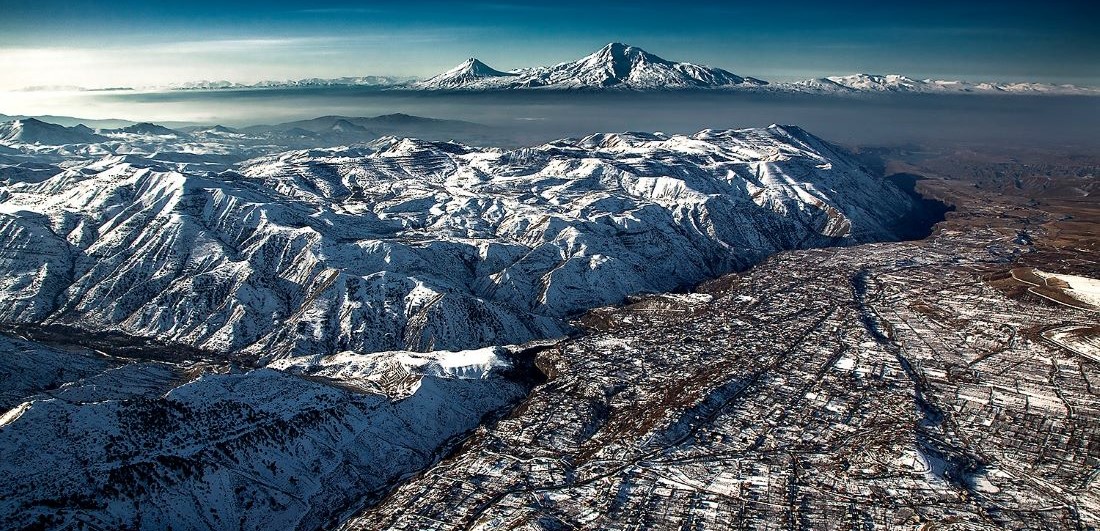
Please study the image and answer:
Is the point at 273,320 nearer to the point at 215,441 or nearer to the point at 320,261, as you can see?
the point at 320,261

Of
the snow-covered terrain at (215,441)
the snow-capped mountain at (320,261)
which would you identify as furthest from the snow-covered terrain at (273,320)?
the snow-capped mountain at (320,261)

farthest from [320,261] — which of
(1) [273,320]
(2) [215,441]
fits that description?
(2) [215,441]

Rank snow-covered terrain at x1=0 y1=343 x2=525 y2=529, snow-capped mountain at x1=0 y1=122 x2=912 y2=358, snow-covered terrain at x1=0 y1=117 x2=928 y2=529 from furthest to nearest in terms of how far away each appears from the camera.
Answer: snow-capped mountain at x1=0 y1=122 x2=912 y2=358, snow-covered terrain at x1=0 y1=117 x2=928 y2=529, snow-covered terrain at x1=0 y1=343 x2=525 y2=529

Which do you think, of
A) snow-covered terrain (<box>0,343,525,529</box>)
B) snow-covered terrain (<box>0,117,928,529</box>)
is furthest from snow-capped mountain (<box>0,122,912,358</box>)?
snow-covered terrain (<box>0,343,525,529</box>)

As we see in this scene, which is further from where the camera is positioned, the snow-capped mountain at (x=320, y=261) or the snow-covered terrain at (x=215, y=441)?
the snow-capped mountain at (x=320, y=261)

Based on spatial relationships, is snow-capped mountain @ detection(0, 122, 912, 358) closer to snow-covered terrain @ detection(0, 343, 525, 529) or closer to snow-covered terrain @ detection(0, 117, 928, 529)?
snow-covered terrain @ detection(0, 117, 928, 529)

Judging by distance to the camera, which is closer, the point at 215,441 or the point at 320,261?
the point at 215,441

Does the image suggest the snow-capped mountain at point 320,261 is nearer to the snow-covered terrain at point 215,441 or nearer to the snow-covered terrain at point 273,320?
the snow-covered terrain at point 273,320

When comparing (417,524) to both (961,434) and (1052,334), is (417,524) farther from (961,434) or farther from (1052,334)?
(1052,334)

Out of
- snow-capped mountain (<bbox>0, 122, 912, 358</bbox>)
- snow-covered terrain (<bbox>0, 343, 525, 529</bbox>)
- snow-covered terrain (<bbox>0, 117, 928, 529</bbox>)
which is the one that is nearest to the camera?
snow-covered terrain (<bbox>0, 343, 525, 529</bbox>)

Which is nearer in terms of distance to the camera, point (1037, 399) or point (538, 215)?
point (1037, 399)

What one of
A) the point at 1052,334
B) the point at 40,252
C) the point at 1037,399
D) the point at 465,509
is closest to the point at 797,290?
the point at 1052,334
